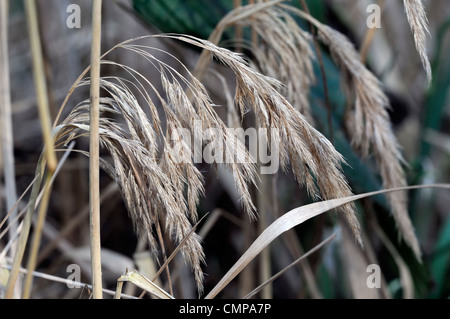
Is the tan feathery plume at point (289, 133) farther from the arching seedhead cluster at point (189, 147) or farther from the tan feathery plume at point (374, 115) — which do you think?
the tan feathery plume at point (374, 115)

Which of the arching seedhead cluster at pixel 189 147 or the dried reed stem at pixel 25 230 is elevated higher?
the arching seedhead cluster at pixel 189 147

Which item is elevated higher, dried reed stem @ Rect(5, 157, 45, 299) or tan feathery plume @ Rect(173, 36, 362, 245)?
tan feathery plume @ Rect(173, 36, 362, 245)

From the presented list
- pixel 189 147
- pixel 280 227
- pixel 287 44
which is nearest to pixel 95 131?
pixel 189 147

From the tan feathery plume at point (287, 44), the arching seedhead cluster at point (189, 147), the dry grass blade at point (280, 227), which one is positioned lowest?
the dry grass blade at point (280, 227)

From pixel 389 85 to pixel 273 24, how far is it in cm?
69

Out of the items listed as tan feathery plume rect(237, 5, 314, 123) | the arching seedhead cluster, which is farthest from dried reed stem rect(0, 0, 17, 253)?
tan feathery plume rect(237, 5, 314, 123)

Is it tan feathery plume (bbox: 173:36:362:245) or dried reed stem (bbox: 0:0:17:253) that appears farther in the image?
dried reed stem (bbox: 0:0:17:253)

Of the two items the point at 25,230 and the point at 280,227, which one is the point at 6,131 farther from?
the point at 280,227

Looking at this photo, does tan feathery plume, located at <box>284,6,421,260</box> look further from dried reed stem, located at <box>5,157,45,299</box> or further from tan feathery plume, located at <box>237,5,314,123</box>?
dried reed stem, located at <box>5,157,45,299</box>

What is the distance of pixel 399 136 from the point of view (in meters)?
1.33

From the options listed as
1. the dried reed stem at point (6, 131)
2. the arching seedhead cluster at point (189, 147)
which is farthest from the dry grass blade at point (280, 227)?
the dried reed stem at point (6, 131)

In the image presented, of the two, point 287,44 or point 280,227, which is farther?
point 287,44
